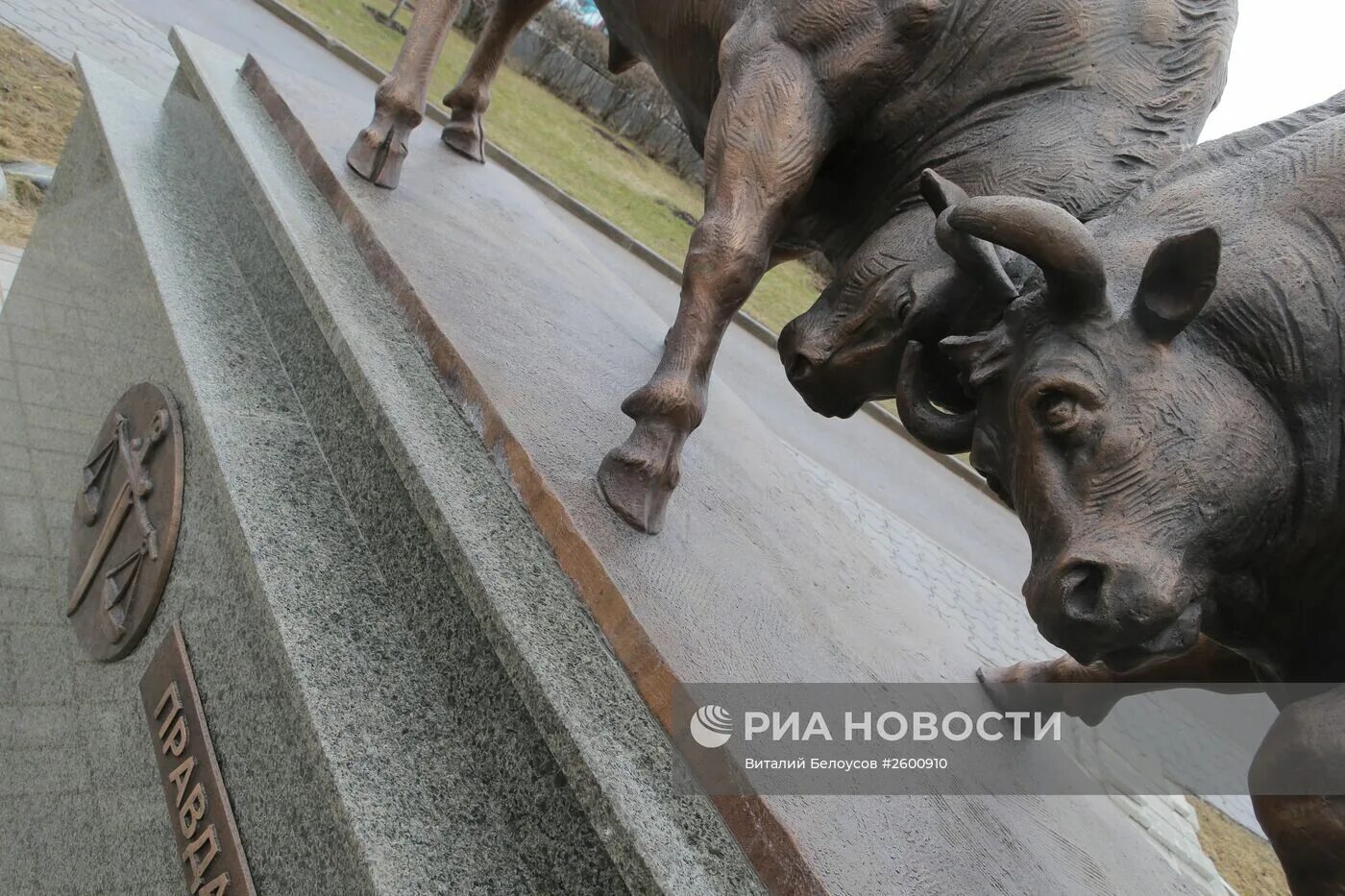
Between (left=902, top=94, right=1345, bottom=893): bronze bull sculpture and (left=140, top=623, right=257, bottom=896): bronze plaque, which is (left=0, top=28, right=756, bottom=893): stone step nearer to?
(left=140, top=623, right=257, bottom=896): bronze plaque

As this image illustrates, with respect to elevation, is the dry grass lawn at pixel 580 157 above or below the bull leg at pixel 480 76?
below

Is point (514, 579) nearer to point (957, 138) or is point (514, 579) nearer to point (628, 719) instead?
point (628, 719)

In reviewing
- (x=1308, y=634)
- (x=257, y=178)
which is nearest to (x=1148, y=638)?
(x=1308, y=634)

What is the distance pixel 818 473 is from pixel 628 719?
514 centimetres

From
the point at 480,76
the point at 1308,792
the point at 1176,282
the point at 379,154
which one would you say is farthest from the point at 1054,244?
the point at 480,76

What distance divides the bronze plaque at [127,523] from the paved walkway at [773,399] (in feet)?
13.5

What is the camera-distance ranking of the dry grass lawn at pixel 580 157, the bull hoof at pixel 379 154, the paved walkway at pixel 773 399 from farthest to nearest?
the dry grass lawn at pixel 580 157 → the paved walkway at pixel 773 399 → the bull hoof at pixel 379 154

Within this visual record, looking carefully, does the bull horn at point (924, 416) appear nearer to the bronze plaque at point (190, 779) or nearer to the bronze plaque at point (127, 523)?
the bronze plaque at point (190, 779)

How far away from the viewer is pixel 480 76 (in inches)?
157

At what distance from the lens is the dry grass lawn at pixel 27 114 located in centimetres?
484

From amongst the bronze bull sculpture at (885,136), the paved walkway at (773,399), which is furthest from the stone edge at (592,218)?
the bronze bull sculpture at (885,136)

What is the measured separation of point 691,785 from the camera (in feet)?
4.69

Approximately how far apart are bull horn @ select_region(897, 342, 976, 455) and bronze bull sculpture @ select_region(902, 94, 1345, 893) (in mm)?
118

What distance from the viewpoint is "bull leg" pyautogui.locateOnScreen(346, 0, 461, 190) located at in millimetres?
3039
